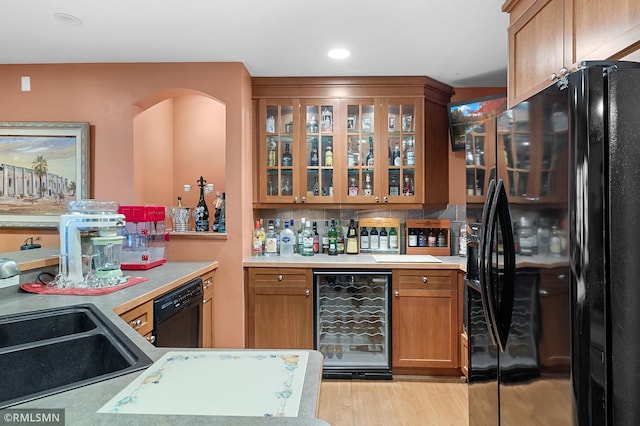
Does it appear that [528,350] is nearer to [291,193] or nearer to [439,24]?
[439,24]

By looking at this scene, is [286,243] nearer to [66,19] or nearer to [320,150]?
[320,150]

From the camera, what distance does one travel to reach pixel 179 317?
7.21ft

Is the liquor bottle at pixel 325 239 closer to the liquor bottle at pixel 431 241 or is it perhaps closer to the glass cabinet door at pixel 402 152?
the glass cabinet door at pixel 402 152

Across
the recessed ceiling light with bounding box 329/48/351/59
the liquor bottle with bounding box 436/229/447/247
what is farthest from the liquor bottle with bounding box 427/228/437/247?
the recessed ceiling light with bounding box 329/48/351/59

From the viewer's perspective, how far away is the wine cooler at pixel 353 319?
9.80 ft

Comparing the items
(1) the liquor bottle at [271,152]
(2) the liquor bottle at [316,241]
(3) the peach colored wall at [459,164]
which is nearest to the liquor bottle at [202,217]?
(1) the liquor bottle at [271,152]

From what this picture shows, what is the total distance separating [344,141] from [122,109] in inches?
70.8

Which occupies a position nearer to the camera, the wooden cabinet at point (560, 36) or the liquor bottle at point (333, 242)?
the wooden cabinet at point (560, 36)

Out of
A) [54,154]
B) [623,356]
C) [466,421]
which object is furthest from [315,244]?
[623,356]

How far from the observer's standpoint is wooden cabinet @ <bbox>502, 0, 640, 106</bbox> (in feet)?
3.97

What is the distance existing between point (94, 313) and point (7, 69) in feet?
8.72

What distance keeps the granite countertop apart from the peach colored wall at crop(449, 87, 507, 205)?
257cm

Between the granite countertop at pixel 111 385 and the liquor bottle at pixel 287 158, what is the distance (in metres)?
1.61

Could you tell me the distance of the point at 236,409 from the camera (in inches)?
29.7
